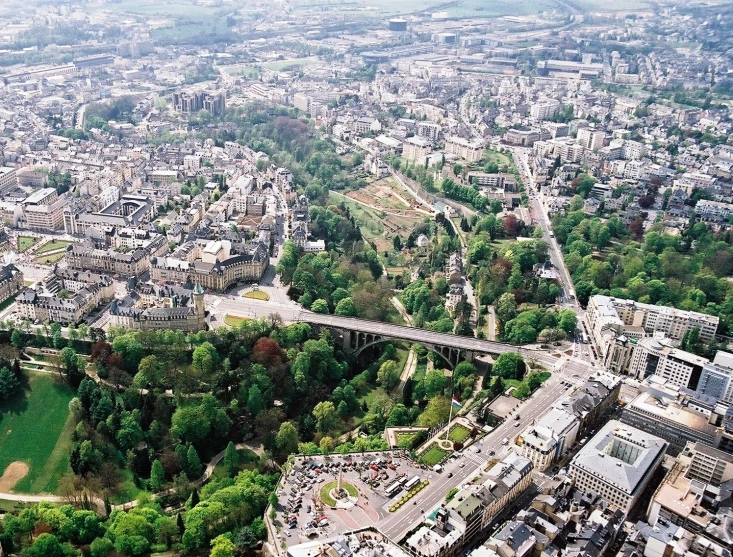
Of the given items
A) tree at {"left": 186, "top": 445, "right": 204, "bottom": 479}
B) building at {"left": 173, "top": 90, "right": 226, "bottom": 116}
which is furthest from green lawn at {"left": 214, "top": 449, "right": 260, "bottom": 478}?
building at {"left": 173, "top": 90, "right": 226, "bottom": 116}

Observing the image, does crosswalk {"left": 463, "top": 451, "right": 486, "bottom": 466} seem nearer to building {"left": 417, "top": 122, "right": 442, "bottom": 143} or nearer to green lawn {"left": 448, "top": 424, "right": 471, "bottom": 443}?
green lawn {"left": 448, "top": 424, "right": 471, "bottom": 443}

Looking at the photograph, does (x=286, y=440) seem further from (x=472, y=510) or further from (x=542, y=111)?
(x=542, y=111)

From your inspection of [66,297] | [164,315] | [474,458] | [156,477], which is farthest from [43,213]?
[474,458]

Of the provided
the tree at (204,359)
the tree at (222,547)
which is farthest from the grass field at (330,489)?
the tree at (204,359)

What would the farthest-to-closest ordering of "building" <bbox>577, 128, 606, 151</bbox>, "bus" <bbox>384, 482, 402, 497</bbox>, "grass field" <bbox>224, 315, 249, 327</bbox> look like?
"building" <bbox>577, 128, 606, 151</bbox> → "grass field" <bbox>224, 315, 249, 327</bbox> → "bus" <bbox>384, 482, 402, 497</bbox>

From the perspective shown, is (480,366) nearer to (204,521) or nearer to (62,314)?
(204,521)

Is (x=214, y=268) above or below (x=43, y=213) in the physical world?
above
